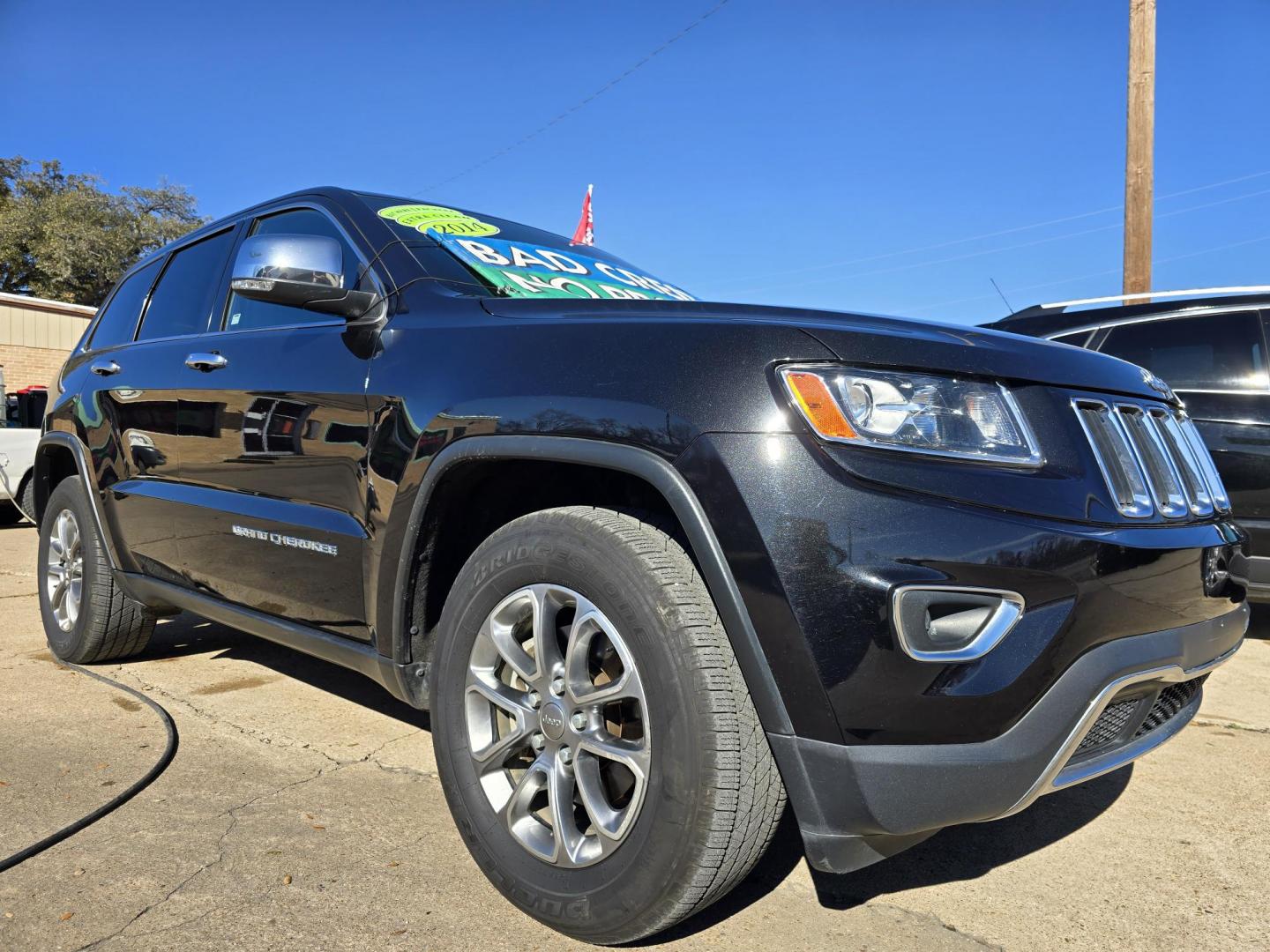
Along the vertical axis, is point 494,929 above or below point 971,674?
below

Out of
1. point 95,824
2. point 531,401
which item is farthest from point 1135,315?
point 95,824

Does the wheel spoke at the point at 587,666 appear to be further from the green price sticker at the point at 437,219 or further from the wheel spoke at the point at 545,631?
the green price sticker at the point at 437,219

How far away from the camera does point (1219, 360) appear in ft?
16.0

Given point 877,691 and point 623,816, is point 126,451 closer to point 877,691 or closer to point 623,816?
point 623,816

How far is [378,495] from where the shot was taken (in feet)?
8.02

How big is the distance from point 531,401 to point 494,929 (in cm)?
111

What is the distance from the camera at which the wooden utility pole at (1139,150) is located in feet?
26.5

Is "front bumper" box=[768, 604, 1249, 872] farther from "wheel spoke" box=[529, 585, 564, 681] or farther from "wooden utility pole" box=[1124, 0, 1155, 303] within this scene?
"wooden utility pole" box=[1124, 0, 1155, 303]

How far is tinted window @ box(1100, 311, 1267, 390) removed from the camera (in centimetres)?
480

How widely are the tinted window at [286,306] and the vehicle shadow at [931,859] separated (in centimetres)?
185

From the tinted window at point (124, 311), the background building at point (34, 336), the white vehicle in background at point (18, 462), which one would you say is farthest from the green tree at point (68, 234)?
the tinted window at point (124, 311)

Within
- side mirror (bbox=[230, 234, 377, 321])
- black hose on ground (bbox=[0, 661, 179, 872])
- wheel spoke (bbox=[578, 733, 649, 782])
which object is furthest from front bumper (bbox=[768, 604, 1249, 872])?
black hose on ground (bbox=[0, 661, 179, 872])

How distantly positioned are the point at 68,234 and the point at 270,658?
104 ft

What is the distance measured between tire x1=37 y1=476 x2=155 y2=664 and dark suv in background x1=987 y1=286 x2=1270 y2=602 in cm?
424
